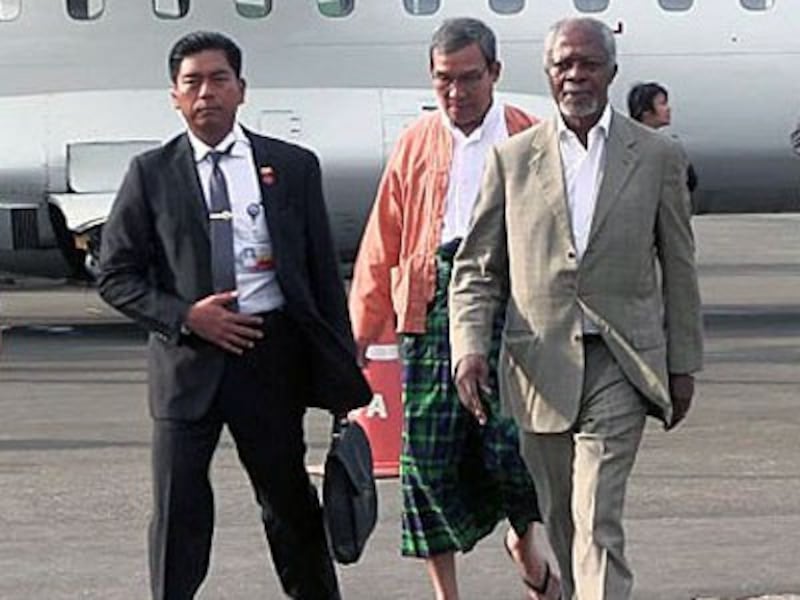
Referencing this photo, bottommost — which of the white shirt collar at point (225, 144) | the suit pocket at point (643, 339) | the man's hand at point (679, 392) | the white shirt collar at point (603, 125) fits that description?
the man's hand at point (679, 392)

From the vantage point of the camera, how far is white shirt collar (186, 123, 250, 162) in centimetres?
675

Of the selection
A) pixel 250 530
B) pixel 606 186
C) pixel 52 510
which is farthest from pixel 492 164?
pixel 52 510

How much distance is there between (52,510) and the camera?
33.7 ft

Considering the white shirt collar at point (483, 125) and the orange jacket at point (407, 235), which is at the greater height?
the white shirt collar at point (483, 125)

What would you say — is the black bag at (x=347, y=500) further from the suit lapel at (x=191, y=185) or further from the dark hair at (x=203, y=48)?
the dark hair at (x=203, y=48)

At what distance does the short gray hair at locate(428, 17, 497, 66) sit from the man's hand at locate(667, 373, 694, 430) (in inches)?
56.1

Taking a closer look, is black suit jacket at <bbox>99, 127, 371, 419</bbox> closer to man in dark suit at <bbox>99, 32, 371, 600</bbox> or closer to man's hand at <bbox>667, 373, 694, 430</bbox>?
man in dark suit at <bbox>99, 32, 371, 600</bbox>

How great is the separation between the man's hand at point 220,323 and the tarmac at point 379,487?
190 centimetres

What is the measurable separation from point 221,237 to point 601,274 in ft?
3.68

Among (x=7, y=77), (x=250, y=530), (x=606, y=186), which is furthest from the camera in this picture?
(x=7, y=77)

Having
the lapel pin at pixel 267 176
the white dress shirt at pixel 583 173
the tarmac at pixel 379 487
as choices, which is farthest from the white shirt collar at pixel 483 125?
the tarmac at pixel 379 487

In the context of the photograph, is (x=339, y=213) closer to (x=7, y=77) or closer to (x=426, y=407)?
(x=7, y=77)

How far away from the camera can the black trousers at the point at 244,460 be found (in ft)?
22.0

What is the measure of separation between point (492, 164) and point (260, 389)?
0.94 metres
